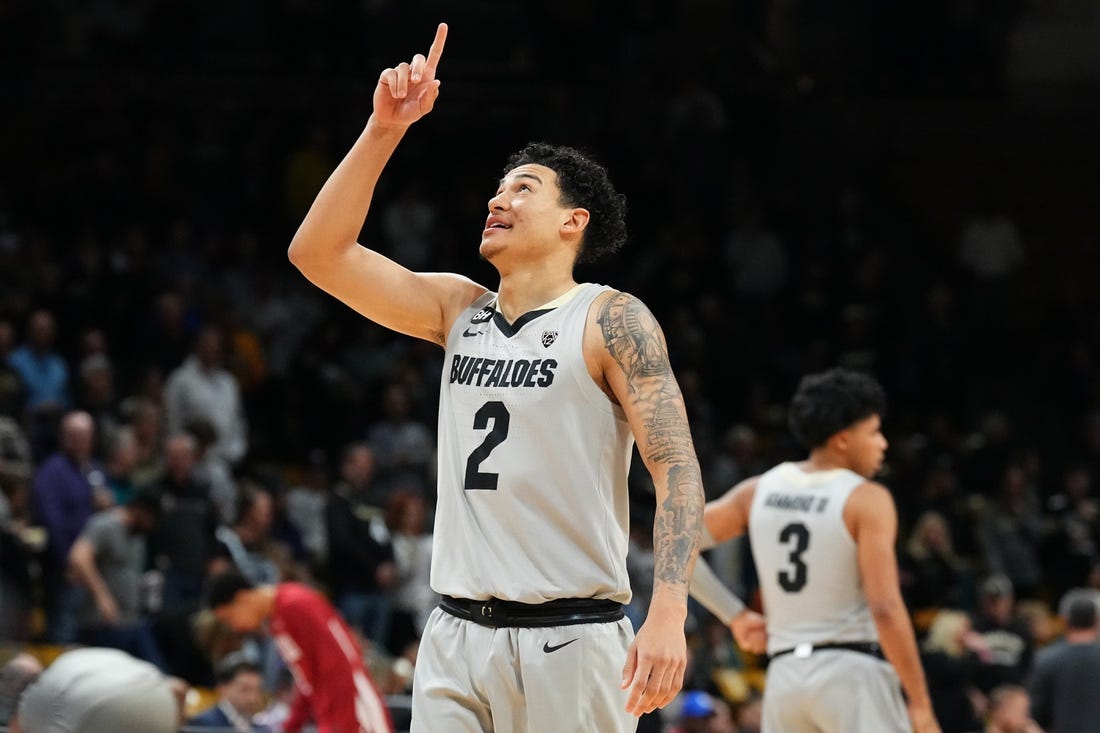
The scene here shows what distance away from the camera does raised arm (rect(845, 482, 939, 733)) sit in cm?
625

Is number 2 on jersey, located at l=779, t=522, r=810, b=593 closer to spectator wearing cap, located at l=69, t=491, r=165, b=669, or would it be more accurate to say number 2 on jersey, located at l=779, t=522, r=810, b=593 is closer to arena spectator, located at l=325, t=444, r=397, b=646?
spectator wearing cap, located at l=69, t=491, r=165, b=669

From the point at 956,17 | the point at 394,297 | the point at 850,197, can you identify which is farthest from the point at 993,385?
the point at 394,297

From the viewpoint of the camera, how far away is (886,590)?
6.29 metres

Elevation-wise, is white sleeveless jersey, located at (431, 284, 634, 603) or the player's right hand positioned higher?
the player's right hand

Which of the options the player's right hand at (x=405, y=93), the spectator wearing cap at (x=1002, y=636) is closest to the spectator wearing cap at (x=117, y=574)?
the spectator wearing cap at (x=1002, y=636)

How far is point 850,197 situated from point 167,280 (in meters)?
7.96

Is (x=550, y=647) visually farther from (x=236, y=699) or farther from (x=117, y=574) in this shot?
(x=117, y=574)

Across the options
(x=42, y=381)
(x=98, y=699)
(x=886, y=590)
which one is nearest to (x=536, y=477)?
(x=98, y=699)

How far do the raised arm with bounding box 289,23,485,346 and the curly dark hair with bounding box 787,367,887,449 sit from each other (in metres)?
2.45

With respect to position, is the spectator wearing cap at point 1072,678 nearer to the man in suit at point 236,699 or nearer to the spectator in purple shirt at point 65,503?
the man in suit at point 236,699

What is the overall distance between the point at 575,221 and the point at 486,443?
2.36 ft

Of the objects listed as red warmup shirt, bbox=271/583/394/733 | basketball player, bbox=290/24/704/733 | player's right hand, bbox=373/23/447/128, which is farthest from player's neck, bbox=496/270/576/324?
red warmup shirt, bbox=271/583/394/733

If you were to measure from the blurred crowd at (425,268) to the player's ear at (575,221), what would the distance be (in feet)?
17.2

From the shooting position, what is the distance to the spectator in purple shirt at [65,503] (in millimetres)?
10766
